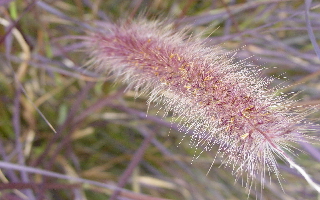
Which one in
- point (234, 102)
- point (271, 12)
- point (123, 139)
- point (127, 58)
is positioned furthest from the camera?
point (123, 139)

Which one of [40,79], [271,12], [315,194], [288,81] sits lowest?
[40,79]

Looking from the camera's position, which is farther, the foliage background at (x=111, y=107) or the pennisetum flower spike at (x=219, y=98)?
the foliage background at (x=111, y=107)

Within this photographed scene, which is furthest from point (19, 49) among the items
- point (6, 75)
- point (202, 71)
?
point (202, 71)

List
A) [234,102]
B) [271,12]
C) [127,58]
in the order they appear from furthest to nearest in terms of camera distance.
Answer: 1. [271,12]
2. [127,58]
3. [234,102]

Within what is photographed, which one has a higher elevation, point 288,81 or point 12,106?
point 288,81

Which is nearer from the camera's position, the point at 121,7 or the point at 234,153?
the point at 234,153

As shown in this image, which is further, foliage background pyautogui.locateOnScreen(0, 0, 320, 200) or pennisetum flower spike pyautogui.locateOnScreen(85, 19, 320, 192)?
foliage background pyautogui.locateOnScreen(0, 0, 320, 200)

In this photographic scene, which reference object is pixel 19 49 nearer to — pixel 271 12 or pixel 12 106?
pixel 12 106

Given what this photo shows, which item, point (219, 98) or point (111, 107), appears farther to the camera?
point (111, 107)
